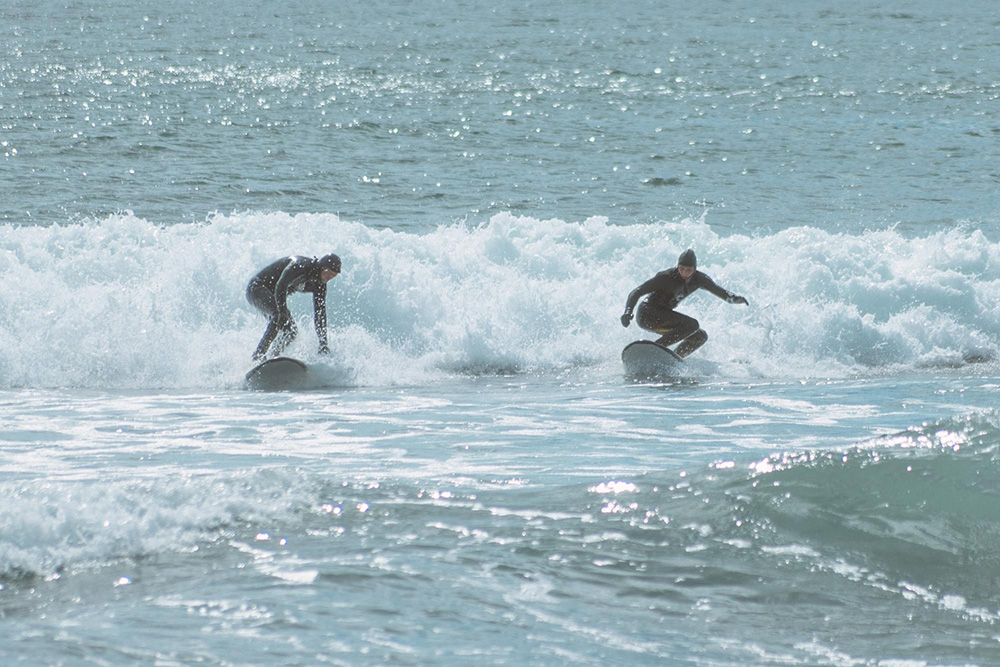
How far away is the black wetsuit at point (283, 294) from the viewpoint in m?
13.0

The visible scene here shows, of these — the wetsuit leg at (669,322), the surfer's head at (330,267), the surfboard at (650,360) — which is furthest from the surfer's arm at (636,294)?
the surfer's head at (330,267)

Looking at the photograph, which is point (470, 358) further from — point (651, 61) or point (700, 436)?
point (651, 61)

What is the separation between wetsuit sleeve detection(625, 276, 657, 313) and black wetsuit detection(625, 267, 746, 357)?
11 millimetres

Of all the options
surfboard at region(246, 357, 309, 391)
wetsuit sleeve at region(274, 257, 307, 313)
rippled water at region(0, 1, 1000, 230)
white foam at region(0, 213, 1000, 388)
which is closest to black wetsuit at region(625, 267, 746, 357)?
white foam at region(0, 213, 1000, 388)

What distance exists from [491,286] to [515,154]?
7.66m

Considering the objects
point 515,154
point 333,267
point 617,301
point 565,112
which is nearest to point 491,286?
point 617,301

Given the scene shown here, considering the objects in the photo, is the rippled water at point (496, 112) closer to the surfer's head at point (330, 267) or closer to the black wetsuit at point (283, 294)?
the black wetsuit at point (283, 294)

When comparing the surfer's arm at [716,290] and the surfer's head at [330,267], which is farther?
the surfer's arm at [716,290]

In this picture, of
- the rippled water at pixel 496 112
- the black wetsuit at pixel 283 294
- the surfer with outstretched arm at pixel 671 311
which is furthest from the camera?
the rippled water at pixel 496 112

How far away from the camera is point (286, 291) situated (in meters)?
12.9

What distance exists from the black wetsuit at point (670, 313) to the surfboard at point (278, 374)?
3.73 metres

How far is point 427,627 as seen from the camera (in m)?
4.99

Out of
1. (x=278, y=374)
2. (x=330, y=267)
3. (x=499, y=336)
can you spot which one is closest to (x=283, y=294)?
(x=330, y=267)

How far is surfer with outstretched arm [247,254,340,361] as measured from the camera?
1284 cm
